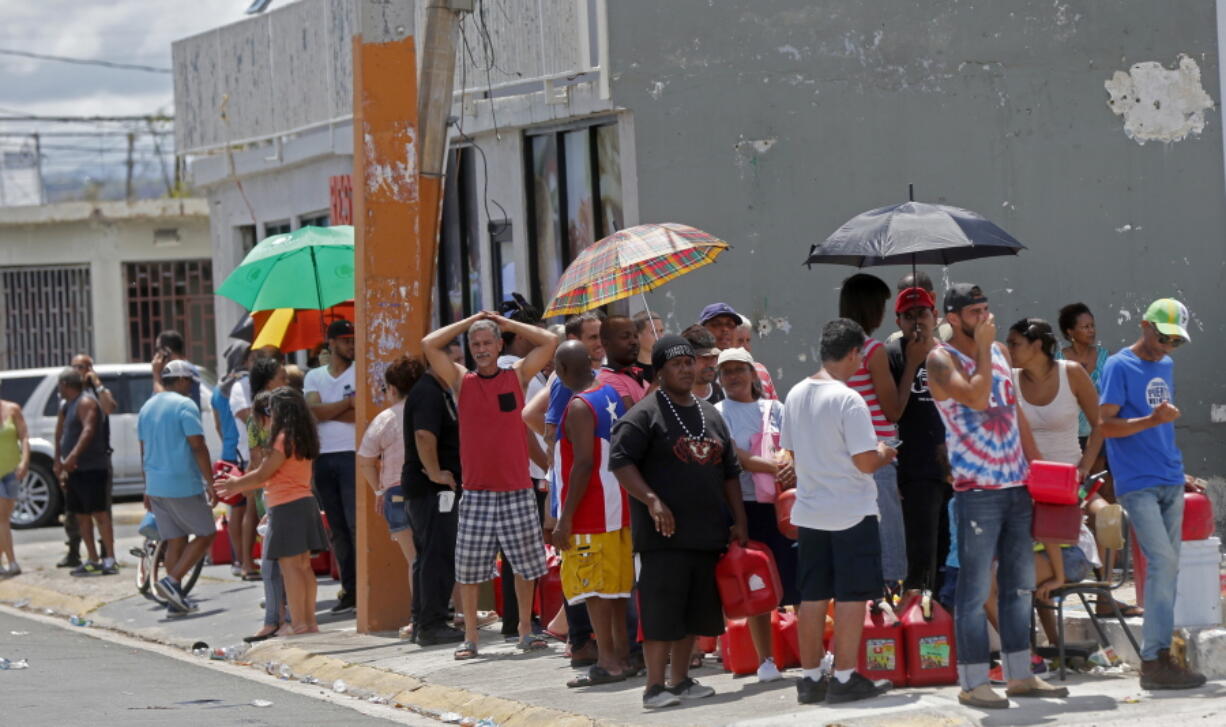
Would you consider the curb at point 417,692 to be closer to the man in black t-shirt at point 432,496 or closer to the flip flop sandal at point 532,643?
the man in black t-shirt at point 432,496

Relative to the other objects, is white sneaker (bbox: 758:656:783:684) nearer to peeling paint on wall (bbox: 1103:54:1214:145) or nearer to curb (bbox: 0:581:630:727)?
curb (bbox: 0:581:630:727)

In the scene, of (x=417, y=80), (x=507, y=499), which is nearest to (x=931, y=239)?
(x=507, y=499)

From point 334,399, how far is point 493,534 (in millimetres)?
3170

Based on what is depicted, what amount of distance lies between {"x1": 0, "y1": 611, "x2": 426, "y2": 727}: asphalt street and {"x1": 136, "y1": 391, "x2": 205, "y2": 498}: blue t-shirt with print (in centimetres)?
Answer: 159

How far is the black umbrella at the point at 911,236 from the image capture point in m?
9.70

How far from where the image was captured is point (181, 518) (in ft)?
46.6

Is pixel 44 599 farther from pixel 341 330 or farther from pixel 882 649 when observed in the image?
pixel 882 649

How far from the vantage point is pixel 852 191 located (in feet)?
48.5

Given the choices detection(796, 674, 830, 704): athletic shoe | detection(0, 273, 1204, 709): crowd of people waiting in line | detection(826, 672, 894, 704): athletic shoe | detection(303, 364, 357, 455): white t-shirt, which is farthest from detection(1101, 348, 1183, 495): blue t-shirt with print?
detection(303, 364, 357, 455): white t-shirt

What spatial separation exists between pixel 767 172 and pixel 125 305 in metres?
20.5

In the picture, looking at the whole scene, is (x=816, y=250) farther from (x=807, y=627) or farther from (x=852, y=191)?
(x=852, y=191)

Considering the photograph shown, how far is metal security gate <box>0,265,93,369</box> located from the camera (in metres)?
32.3

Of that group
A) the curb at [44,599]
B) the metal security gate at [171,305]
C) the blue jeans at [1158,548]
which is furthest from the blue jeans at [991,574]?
the metal security gate at [171,305]

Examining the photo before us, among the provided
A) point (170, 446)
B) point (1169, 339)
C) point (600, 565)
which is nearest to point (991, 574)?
point (1169, 339)
